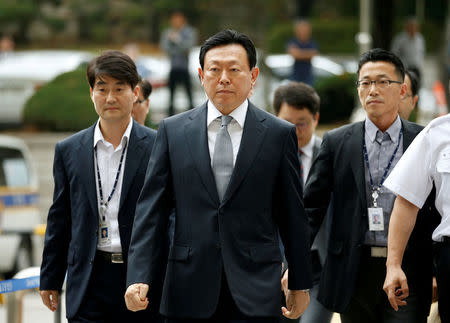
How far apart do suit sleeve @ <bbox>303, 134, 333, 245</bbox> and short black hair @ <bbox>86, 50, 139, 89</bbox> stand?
1.16 m

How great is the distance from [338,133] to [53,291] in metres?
1.85

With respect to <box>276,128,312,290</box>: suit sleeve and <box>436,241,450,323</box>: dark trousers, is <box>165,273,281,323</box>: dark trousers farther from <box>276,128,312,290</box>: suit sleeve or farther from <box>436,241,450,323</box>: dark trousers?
<box>436,241,450,323</box>: dark trousers

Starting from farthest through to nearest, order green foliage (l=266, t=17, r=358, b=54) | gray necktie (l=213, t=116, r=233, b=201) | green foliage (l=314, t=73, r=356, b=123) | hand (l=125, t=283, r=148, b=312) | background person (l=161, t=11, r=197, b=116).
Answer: green foliage (l=266, t=17, r=358, b=54) < green foliage (l=314, t=73, r=356, b=123) < background person (l=161, t=11, r=197, b=116) < gray necktie (l=213, t=116, r=233, b=201) < hand (l=125, t=283, r=148, b=312)

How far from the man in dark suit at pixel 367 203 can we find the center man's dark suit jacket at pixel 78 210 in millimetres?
1022

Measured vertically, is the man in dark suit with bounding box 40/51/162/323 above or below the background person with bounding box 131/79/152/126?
below

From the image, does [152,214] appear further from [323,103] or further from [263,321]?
[323,103]

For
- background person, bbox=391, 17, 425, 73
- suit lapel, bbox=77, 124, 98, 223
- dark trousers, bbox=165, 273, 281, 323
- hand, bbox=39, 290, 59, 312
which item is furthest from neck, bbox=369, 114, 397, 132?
background person, bbox=391, 17, 425, 73

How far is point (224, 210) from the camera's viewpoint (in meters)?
4.16

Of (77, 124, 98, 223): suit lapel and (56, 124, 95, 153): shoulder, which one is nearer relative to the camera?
(77, 124, 98, 223): suit lapel

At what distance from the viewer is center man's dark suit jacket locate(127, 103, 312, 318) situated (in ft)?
13.7

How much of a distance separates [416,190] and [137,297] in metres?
1.47

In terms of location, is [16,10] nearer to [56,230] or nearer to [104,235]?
[56,230]

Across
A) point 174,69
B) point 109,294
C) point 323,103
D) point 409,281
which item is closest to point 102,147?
point 109,294

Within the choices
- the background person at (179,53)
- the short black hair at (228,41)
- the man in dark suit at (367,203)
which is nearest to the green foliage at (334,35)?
the background person at (179,53)
